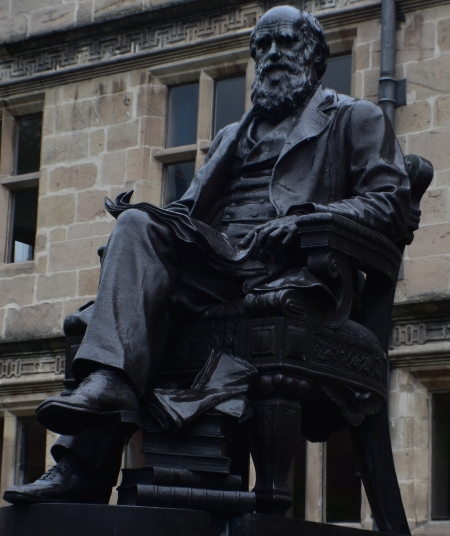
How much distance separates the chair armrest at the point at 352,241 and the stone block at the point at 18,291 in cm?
612

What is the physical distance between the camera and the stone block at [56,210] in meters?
9.61

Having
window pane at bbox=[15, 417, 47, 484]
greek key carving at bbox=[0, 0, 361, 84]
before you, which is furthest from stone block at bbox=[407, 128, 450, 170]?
window pane at bbox=[15, 417, 47, 484]

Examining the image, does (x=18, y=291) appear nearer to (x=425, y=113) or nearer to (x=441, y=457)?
(x=425, y=113)

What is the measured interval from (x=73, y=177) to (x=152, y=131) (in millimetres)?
701

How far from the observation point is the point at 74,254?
947 centimetres

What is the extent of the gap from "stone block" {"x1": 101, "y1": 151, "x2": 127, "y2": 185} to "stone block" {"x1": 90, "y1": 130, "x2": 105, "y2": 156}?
3.2 inches

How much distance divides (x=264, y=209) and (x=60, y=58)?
6.58 meters

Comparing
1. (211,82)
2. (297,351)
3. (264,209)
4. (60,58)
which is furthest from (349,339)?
(60,58)

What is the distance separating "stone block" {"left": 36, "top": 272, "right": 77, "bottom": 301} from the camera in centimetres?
941

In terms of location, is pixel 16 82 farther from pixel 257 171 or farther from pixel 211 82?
pixel 257 171

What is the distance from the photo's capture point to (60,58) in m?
10.1

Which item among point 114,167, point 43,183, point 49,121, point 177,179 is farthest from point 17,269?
point 177,179

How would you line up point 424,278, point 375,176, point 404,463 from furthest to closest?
point 424,278, point 404,463, point 375,176

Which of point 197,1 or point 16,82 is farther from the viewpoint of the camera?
point 16,82
